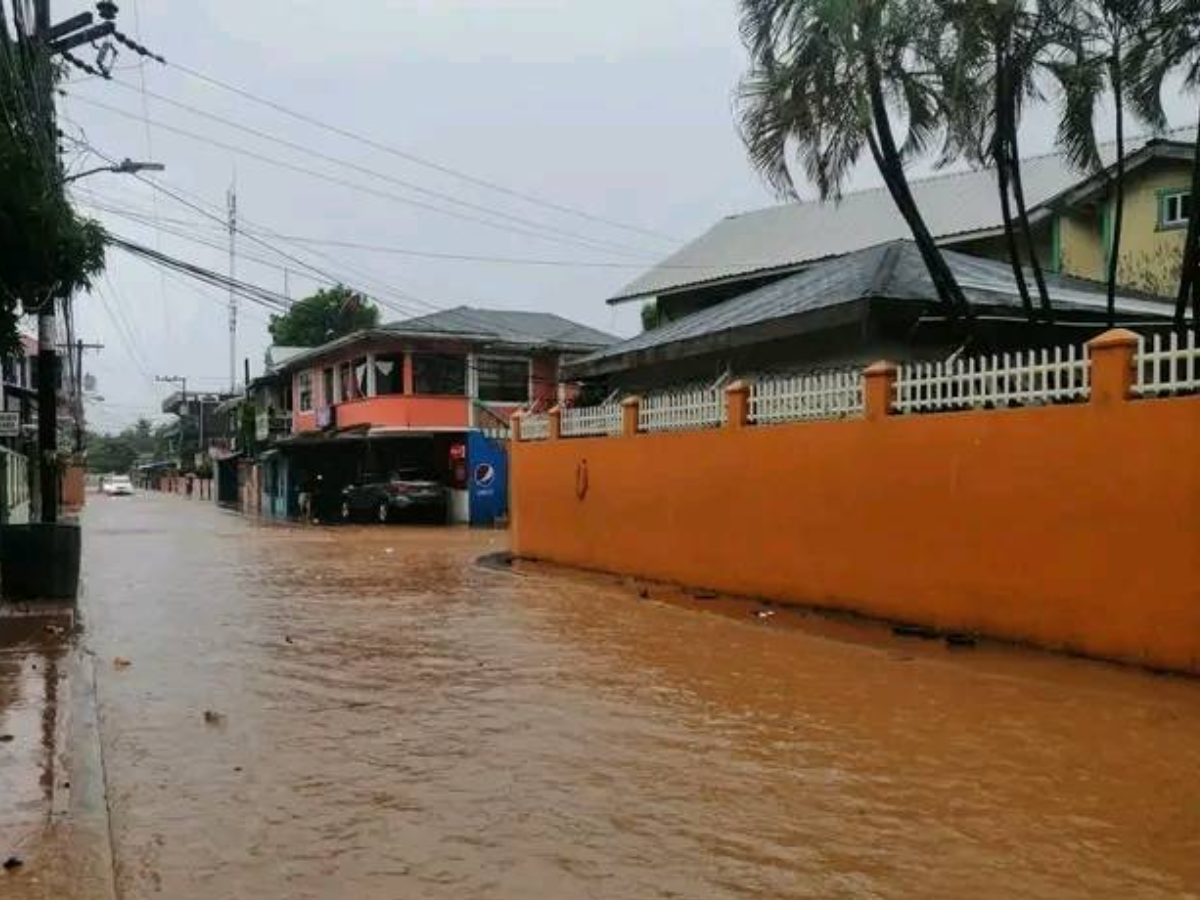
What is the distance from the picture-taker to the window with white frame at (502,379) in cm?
3638

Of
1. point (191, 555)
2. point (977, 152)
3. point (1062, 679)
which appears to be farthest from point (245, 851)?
point (191, 555)

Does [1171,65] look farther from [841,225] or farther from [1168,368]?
[841,225]

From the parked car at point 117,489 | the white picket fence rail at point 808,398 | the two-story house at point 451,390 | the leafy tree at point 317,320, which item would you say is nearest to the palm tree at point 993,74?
the white picket fence rail at point 808,398

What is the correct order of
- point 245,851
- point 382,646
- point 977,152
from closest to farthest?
point 245,851 < point 382,646 < point 977,152

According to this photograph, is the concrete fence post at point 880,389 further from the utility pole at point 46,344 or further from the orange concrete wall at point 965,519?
the utility pole at point 46,344

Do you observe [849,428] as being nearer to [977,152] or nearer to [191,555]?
[977,152]

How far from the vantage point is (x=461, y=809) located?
18.1 feet

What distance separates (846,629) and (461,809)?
6469mm

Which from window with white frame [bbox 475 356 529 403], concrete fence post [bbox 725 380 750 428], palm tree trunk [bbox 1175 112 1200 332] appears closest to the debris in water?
→ concrete fence post [bbox 725 380 750 428]

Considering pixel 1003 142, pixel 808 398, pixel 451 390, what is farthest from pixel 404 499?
pixel 1003 142

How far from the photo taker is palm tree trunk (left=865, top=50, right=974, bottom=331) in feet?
42.2

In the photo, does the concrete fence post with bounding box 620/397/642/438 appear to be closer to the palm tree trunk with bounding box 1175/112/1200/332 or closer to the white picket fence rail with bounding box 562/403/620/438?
the white picket fence rail with bounding box 562/403/620/438

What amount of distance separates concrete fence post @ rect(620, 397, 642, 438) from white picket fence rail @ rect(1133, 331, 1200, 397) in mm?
8198

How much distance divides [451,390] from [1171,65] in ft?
87.0
